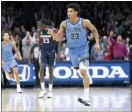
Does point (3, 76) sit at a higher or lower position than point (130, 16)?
lower

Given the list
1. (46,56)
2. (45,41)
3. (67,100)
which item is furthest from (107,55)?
(45,41)

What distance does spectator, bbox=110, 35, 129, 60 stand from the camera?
17891 millimetres

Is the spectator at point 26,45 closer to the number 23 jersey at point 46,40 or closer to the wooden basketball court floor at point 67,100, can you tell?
the wooden basketball court floor at point 67,100

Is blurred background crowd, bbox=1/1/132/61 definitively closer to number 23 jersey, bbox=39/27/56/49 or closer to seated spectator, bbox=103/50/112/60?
seated spectator, bbox=103/50/112/60

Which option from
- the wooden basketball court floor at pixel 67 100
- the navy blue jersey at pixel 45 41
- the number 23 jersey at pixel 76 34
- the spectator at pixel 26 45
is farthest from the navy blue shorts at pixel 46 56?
Result: the spectator at pixel 26 45

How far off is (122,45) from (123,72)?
0.99 metres

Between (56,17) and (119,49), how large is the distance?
13.2ft

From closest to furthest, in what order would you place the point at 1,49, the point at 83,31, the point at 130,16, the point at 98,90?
the point at 83,31, the point at 1,49, the point at 98,90, the point at 130,16

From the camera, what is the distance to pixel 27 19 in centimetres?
2095

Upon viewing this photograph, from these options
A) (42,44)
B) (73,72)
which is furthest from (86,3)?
(42,44)

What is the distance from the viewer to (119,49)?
17.9m

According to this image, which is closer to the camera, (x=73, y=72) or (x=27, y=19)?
(x=73, y=72)

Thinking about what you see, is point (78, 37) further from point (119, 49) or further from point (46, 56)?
point (119, 49)

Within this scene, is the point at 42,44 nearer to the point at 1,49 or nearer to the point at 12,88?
the point at 1,49
